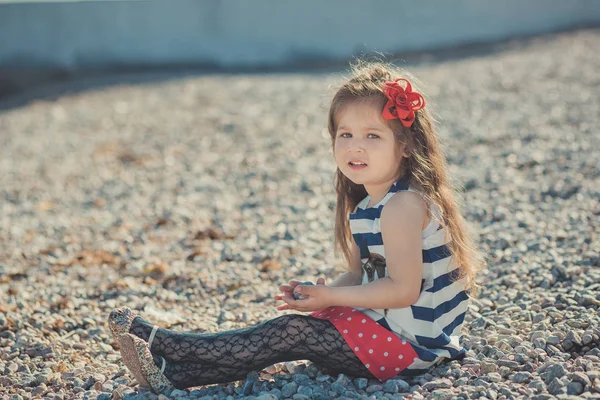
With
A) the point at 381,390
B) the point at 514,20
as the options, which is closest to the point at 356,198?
the point at 381,390

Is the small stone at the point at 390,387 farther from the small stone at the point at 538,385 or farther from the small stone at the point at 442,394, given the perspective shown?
the small stone at the point at 538,385

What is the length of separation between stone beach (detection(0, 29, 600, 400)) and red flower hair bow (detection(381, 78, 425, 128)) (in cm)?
30

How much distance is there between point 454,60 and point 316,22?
2630 mm

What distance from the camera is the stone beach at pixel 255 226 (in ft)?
8.45

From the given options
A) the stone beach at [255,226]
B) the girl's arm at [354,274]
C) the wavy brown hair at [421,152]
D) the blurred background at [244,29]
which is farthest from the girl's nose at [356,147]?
the blurred background at [244,29]

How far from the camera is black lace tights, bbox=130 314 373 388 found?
8.02 feet

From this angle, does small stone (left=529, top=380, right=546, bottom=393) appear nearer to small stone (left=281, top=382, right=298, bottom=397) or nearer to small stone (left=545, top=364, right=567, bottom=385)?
small stone (left=545, top=364, right=567, bottom=385)

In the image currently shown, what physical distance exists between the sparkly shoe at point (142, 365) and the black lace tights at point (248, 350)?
3 centimetres

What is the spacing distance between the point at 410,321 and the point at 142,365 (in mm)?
875

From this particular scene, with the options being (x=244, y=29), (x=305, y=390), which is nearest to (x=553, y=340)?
(x=305, y=390)

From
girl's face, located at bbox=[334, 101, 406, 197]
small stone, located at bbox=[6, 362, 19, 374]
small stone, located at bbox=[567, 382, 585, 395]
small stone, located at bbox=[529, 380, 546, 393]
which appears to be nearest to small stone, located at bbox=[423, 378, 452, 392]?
small stone, located at bbox=[529, 380, 546, 393]

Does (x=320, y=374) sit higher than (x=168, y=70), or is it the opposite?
(x=168, y=70)

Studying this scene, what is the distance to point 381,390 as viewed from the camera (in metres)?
2.38

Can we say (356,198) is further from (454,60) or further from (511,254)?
(454,60)
